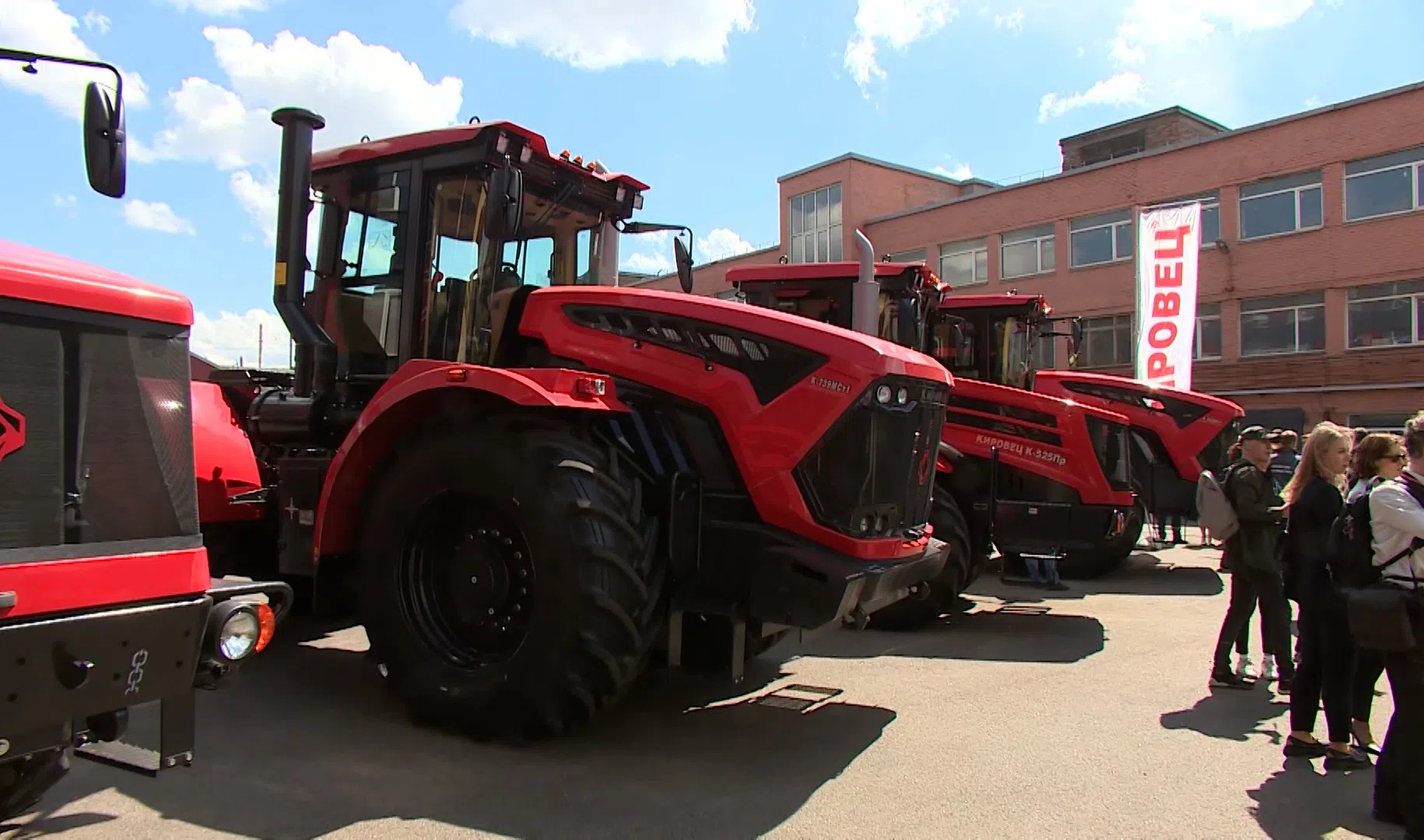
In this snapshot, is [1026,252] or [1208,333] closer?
[1208,333]

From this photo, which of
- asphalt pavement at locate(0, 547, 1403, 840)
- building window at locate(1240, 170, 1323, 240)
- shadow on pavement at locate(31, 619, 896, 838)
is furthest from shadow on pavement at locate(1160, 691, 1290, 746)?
building window at locate(1240, 170, 1323, 240)

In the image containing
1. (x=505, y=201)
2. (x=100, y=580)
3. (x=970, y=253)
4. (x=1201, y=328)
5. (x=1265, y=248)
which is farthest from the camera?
(x=970, y=253)

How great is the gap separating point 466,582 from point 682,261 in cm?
264

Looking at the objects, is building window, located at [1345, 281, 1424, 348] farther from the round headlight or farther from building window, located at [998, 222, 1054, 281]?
the round headlight

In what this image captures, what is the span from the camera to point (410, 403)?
5.15 m

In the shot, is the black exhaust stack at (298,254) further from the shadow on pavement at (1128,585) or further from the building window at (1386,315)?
the building window at (1386,315)

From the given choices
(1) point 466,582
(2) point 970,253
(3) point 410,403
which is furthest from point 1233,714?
(2) point 970,253

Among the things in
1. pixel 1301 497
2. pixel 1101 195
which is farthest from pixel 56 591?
pixel 1101 195

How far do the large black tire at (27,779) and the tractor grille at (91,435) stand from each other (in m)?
0.71

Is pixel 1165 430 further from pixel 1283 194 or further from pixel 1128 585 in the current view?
pixel 1283 194

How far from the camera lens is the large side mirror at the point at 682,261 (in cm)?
653

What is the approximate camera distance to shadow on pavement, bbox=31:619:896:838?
402 cm

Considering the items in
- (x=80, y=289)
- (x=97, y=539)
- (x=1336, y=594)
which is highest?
(x=80, y=289)

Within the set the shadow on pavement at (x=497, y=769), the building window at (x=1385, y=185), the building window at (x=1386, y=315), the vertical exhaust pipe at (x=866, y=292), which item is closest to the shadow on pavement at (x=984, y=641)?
the shadow on pavement at (x=497, y=769)
